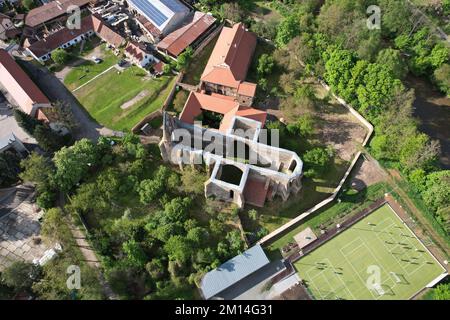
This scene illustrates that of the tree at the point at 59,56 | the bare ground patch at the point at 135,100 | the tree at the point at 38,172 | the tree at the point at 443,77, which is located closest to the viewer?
the tree at the point at 38,172

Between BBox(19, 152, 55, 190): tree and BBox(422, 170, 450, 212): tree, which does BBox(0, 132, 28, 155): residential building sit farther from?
BBox(422, 170, 450, 212): tree

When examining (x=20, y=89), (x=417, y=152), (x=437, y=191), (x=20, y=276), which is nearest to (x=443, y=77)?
(x=417, y=152)

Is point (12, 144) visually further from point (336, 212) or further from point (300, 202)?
point (336, 212)

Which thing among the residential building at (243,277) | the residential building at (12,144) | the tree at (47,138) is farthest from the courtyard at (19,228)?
the residential building at (243,277)

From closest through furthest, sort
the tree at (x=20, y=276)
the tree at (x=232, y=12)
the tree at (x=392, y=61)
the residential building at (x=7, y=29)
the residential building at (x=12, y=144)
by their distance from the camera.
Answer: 1. the tree at (x=20, y=276)
2. the residential building at (x=12, y=144)
3. the tree at (x=392, y=61)
4. the residential building at (x=7, y=29)
5. the tree at (x=232, y=12)

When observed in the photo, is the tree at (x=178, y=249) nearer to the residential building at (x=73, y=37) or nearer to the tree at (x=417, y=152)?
the tree at (x=417, y=152)
